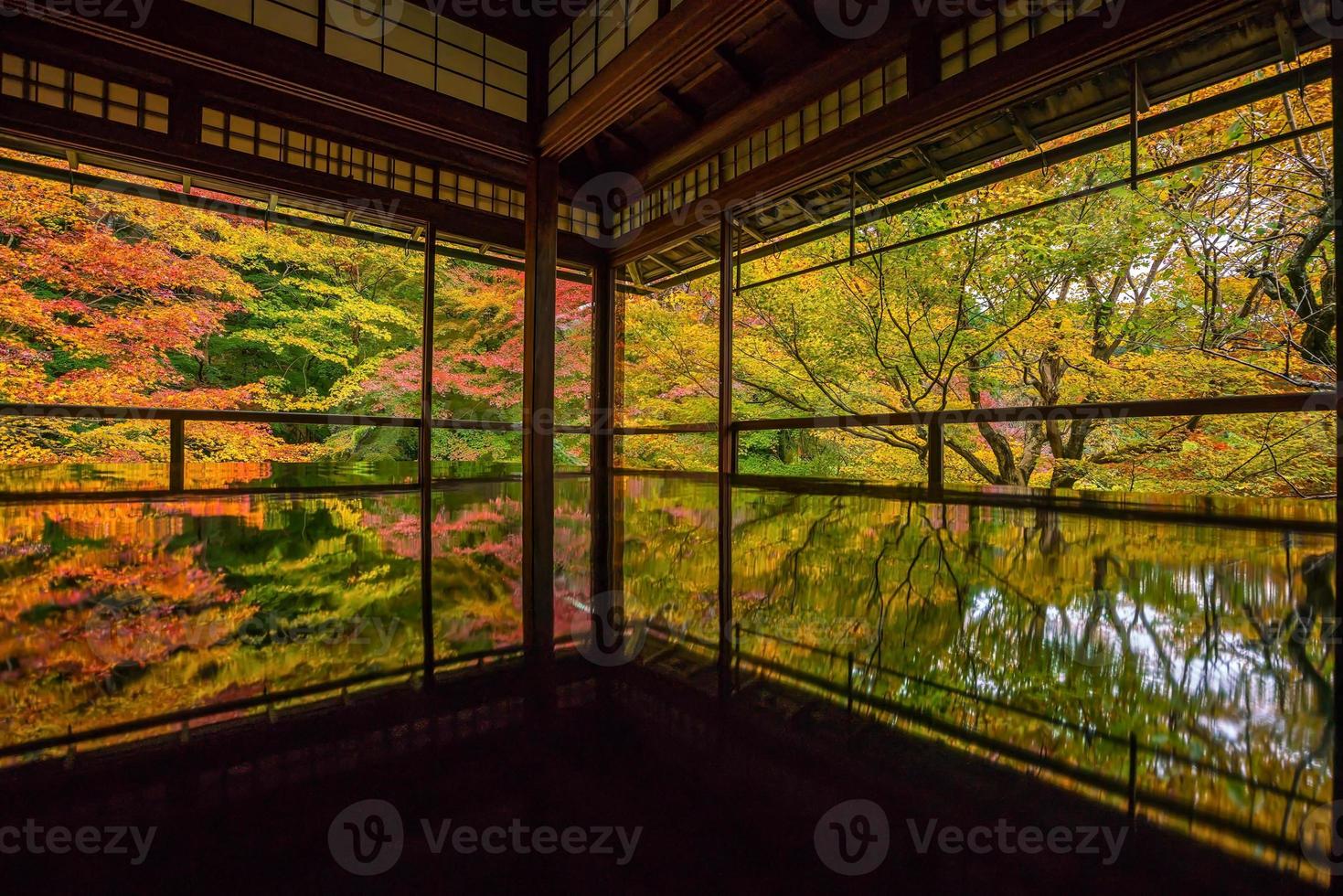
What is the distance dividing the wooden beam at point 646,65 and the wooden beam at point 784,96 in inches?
37.4

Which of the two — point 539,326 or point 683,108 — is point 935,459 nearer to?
point 539,326

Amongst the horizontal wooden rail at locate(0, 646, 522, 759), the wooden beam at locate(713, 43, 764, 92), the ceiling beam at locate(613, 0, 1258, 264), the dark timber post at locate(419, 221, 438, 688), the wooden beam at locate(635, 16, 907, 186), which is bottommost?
the horizontal wooden rail at locate(0, 646, 522, 759)

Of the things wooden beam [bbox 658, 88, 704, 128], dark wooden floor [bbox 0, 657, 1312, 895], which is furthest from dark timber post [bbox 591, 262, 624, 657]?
dark wooden floor [bbox 0, 657, 1312, 895]

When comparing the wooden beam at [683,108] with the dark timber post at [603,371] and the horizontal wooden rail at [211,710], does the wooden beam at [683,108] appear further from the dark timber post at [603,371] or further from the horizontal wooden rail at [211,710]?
the horizontal wooden rail at [211,710]

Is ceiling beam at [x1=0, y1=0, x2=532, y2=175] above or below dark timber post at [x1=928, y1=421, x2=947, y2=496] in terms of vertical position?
above

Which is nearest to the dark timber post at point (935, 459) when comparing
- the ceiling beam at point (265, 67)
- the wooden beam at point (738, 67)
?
the wooden beam at point (738, 67)

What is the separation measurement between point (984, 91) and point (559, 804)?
3413 mm

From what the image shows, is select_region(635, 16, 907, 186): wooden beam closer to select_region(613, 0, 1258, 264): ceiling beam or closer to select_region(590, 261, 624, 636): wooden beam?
select_region(613, 0, 1258, 264): ceiling beam

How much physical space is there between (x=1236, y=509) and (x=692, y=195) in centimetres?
385

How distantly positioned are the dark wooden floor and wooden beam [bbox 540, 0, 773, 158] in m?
2.67

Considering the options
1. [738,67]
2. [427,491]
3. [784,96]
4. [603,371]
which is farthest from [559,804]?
[603,371]

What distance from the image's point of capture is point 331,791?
504 millimetres

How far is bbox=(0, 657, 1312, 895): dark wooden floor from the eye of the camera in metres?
0.41

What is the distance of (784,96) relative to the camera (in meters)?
3.65
